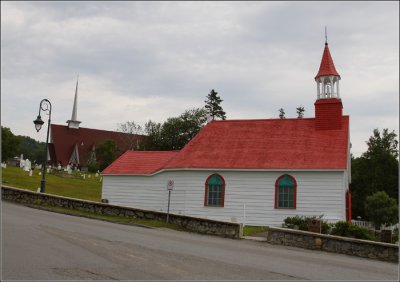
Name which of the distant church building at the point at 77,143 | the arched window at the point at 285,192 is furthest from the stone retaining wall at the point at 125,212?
the distant church building at the point at 77,143

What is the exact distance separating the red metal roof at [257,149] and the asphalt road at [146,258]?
33.0 ft

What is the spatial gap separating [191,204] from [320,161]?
843cm

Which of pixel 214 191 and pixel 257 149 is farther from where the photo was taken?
pixel 257 149

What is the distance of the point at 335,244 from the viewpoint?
56.1 feet

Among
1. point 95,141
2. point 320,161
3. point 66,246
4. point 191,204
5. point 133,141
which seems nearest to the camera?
point 66,246

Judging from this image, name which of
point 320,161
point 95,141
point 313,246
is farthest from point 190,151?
point 95,141

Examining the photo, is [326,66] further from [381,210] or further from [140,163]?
[140,163]

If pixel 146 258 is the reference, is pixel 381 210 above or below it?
above

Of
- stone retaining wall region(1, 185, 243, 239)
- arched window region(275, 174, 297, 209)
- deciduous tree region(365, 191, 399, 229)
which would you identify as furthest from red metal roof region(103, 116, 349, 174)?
stone retaining wall region(1, 185, 243, 239)

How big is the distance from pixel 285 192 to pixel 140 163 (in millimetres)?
10681

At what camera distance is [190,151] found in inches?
1172

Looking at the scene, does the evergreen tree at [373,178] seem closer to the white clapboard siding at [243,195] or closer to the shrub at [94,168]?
the white clapboard siding at [243,195]

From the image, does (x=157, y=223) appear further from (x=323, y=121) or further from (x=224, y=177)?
(x=323, y=121)

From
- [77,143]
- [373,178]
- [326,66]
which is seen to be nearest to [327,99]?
[326,66]
